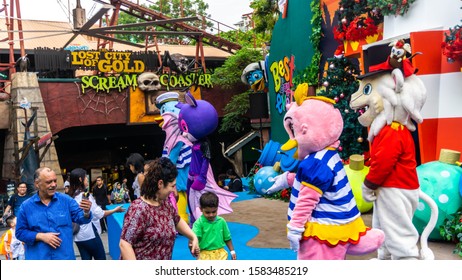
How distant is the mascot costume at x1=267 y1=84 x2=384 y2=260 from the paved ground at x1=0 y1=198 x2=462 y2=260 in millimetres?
1808

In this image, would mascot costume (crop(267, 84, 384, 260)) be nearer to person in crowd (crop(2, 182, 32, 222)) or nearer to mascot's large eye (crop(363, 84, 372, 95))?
mascot's large eye (crop(363, 84, 372, 95))

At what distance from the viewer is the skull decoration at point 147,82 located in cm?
1514

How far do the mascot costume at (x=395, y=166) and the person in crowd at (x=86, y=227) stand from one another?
245cm

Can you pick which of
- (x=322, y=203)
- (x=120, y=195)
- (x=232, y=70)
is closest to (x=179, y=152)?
(x=322, y=203)

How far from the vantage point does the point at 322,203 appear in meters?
3.86

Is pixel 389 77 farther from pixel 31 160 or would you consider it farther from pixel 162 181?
pixel 31 160

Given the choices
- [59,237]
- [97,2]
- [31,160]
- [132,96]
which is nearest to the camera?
[59,237]

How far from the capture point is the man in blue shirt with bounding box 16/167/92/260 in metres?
3.72

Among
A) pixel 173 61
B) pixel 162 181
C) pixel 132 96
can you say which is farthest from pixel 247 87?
pixel 162 181

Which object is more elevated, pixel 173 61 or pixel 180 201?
pixel 173 61

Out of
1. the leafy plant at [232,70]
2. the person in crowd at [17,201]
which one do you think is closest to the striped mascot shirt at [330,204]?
the person in crowd at [17,201]

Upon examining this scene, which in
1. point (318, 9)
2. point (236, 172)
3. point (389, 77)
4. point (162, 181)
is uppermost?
point (318, 9)

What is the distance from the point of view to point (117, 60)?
15.2 meters

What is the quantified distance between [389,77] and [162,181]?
7.48ft
